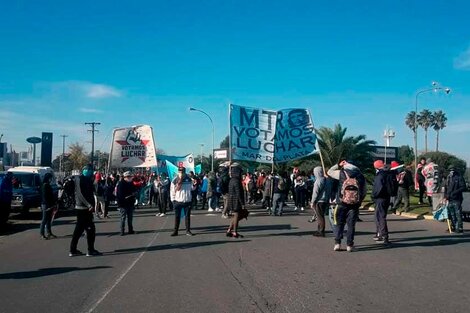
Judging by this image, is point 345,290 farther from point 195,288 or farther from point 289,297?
point 195,288

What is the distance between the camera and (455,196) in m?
13.4

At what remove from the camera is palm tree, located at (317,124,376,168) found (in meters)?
33.0

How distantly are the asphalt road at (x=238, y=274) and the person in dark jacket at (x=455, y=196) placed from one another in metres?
0.70

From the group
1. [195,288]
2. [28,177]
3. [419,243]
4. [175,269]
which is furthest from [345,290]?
[28,177]

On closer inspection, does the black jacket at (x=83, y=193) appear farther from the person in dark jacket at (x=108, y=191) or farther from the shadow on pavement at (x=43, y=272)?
the person in dark jacket at (x=108, y=191)

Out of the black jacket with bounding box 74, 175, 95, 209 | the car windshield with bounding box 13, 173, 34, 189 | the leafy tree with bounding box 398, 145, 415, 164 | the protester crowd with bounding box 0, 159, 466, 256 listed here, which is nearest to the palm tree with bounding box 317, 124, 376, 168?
the protester crowd with bounding box 0, 159, 466, 256

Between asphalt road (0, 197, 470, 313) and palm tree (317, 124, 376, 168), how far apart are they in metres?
19.8

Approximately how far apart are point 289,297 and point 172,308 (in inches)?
62.0

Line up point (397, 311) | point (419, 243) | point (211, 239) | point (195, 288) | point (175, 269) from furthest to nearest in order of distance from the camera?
1. point (211, 239)
2. point (419, 243)
3. point (175, 269)
4. point (195, 288)
5. point (397, 311)

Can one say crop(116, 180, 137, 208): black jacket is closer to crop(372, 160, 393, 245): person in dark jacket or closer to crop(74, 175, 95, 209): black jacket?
crop(74, 175, 95, 209): black jacket

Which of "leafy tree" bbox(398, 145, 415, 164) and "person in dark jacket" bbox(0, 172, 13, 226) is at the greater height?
"leafy tree" bbox(398, 145, 415, 164)

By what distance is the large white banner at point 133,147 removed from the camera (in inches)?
891

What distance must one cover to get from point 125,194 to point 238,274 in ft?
20.1

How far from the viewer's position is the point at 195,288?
24.2ft
